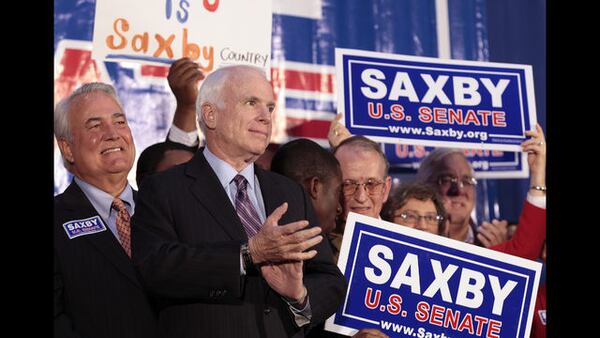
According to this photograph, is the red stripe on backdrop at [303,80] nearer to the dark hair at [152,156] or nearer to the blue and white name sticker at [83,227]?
the dark hair at [152,156]

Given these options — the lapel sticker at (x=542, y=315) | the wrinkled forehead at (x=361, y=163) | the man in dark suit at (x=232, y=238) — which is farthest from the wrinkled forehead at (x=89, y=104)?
the lapel sticker at (x=542, y=315)

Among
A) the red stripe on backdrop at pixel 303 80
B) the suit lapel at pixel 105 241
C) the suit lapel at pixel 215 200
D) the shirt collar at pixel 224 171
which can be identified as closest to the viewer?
the suit lapel at pixel 215 200

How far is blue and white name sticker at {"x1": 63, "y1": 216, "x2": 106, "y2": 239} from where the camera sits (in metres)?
3.01

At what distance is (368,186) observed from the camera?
145 inches

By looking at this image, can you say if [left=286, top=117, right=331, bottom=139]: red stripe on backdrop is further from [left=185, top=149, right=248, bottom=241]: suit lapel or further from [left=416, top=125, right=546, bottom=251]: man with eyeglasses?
[left=185, top=149, right=248, bottom=241]: suit lapel

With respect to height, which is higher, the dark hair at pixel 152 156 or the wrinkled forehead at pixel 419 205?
the dark hair at pixel 152 156

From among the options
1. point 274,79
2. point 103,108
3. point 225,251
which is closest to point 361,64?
point 274,79

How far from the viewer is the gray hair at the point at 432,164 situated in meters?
4.20

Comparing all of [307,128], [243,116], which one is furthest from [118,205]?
[307,128]

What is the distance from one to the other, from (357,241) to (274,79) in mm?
1079

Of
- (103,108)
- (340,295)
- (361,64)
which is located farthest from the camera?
(361,64)

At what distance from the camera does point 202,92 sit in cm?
296

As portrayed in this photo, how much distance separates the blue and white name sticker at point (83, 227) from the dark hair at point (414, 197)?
50.2 inches
